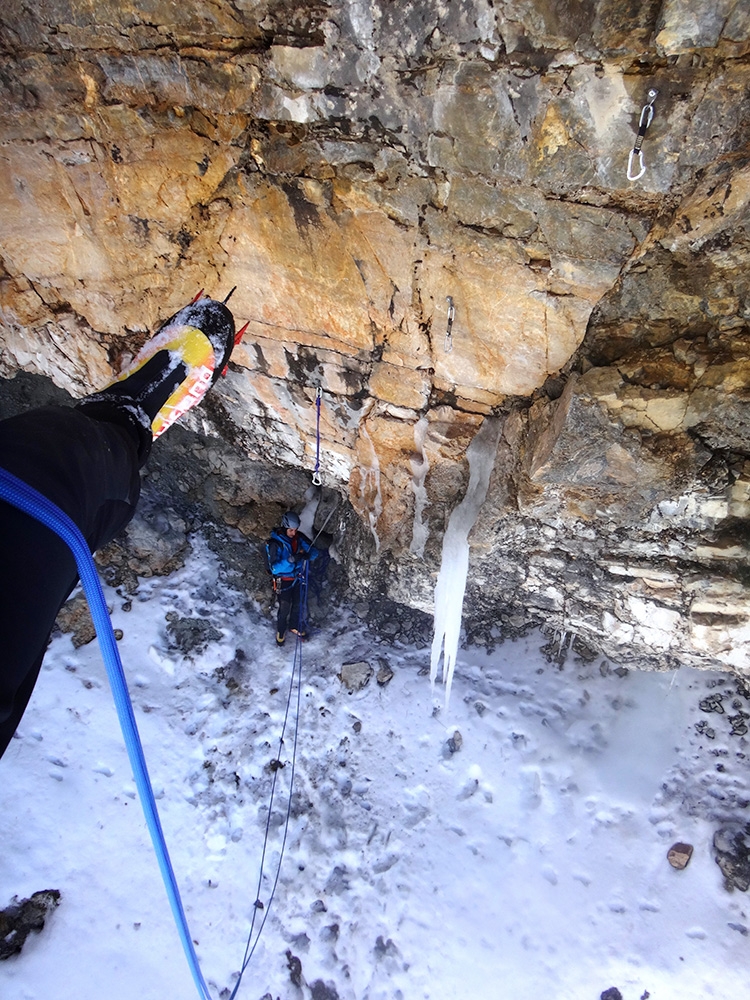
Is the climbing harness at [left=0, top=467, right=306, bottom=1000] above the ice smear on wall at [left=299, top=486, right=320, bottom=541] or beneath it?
beneath

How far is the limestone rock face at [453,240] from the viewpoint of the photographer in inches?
81.4

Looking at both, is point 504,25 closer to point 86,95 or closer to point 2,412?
point 86,95

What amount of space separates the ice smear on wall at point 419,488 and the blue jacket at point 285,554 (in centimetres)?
106

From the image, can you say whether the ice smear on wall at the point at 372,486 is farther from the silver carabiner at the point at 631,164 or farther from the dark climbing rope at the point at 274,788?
the silver carabiner at the point at 631,164

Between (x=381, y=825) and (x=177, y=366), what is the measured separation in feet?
12.8

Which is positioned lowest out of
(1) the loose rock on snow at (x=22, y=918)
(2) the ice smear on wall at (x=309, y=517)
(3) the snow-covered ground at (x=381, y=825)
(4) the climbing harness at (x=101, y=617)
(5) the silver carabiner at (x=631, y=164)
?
(1) the loose rock on snow at (x=22, y=918)

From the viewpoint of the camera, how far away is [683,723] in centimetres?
468

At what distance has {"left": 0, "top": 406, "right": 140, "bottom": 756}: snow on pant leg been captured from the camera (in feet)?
4.27

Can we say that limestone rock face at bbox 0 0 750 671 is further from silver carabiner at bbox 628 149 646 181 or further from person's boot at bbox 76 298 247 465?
person's boot at bbox 76 298 247 465

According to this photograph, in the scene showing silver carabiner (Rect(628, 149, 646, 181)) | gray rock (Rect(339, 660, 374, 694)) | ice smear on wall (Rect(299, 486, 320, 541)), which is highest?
silver carabiner (Rect(628, 149, 646, 181))

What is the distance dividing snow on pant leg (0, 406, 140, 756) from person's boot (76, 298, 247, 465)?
0.66 m

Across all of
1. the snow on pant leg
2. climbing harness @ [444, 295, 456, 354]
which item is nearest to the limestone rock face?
climbing harness @ [444, 295, 456, 354]

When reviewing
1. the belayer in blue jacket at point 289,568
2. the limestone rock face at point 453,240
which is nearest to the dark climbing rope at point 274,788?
the belayer in blue jacket at point 289,568

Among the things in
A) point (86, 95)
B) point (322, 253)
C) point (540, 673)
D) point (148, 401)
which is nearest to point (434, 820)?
point (540, 673)
